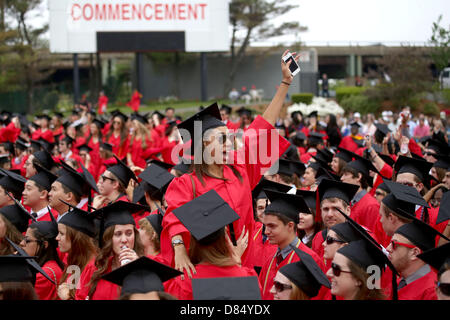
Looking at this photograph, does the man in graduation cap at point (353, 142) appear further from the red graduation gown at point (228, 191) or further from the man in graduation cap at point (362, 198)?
the red graduation gown at point (228, 191)

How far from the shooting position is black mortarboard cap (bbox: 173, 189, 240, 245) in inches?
145

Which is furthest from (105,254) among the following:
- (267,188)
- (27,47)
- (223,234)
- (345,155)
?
(27,47)

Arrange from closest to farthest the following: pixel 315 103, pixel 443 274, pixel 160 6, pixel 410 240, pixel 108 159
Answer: pixel 443 274 < pixel 410 240 < pixel 108 159 < pixel 160 6 < pixel 315 103

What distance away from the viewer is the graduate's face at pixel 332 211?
5.40m

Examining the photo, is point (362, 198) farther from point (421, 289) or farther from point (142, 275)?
point (142, 275)

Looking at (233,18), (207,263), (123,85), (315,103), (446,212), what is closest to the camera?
(207,263)

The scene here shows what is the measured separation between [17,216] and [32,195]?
128cm

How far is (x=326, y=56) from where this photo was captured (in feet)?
141

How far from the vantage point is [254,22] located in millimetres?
35406

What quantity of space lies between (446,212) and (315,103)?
87.9 ft

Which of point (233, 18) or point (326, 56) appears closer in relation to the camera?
point (233, 18)

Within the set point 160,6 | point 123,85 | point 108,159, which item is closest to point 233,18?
point 160,6

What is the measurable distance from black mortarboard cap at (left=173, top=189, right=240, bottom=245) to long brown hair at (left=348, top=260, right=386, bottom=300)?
79 cm
